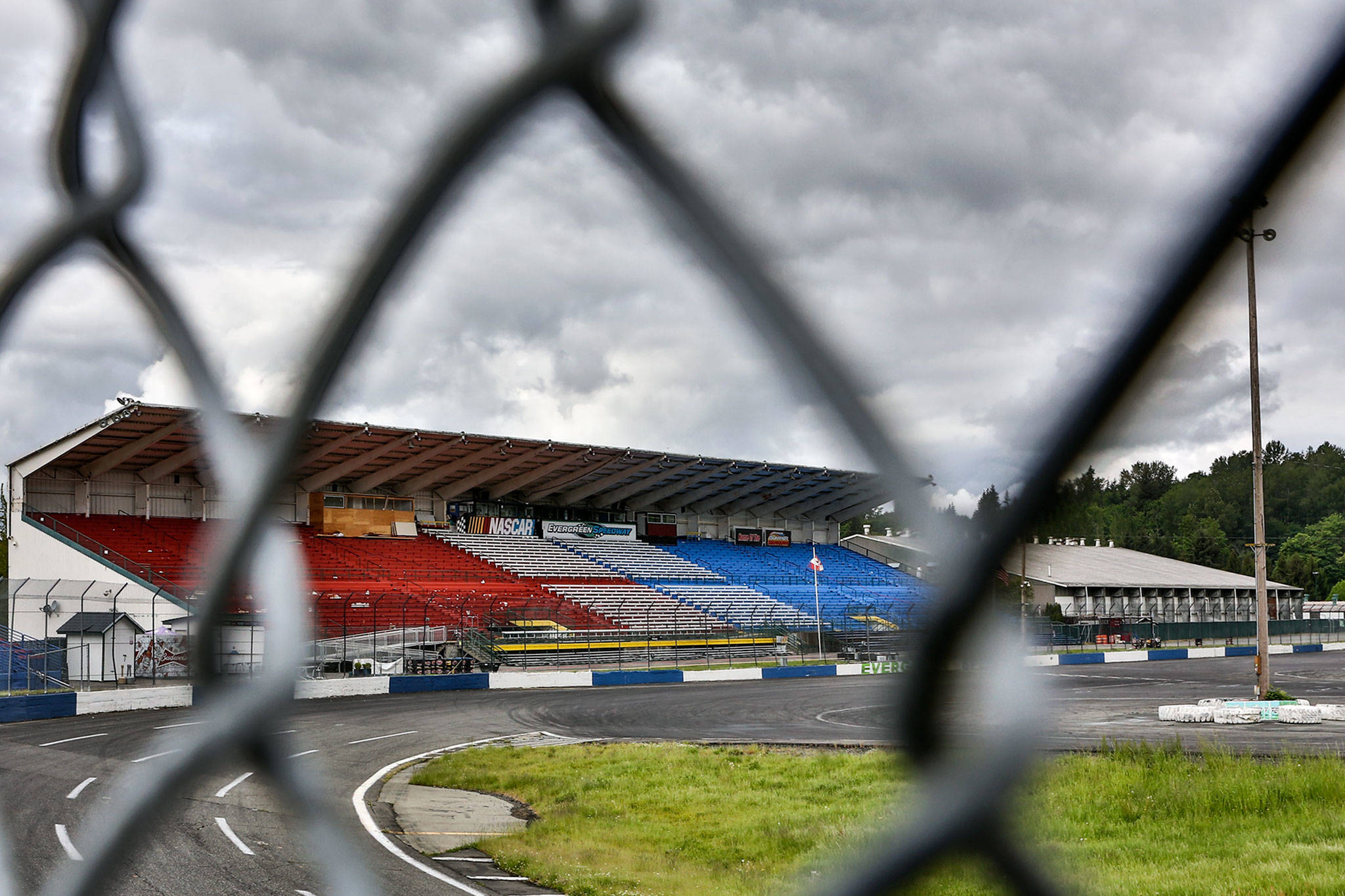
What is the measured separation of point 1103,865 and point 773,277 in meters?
7.22

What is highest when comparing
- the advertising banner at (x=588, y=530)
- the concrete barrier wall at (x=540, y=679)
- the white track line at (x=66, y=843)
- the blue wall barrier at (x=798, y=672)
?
the advertising banner at (x=588, y=530)

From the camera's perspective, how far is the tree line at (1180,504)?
26.2 inches

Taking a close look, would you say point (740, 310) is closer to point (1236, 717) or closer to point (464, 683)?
point (1236, 717)

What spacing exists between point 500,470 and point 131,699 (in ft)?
68.8

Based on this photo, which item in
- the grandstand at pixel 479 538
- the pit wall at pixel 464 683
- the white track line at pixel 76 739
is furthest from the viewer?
the grandstand at pixel 479 538

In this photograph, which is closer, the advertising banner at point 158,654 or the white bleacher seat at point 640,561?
the advertising banner at point 158,654

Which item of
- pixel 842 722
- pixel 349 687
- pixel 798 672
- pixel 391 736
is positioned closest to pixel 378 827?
pixel 391 736

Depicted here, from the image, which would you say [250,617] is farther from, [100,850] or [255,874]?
[255,874]

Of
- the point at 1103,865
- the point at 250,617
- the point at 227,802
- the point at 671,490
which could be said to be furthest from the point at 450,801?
the point at 671,490

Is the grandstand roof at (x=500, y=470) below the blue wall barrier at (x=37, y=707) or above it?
above

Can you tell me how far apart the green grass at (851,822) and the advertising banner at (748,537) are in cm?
3943

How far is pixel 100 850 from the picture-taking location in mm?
1067

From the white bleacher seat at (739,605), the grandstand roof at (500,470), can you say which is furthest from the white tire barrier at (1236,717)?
the white bleacher seat at (739,605)

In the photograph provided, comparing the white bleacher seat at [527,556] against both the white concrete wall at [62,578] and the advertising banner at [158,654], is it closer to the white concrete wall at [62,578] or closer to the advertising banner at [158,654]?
the white concrete wall at [62,578]
